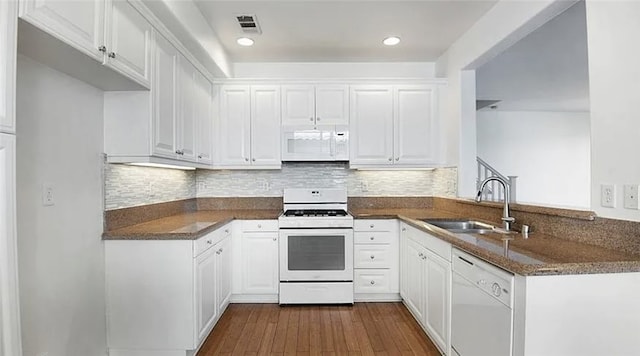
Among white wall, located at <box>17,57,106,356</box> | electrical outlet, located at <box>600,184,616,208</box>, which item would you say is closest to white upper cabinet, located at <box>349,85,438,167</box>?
electrical outlet, located at <box>600,184,616,208</box>

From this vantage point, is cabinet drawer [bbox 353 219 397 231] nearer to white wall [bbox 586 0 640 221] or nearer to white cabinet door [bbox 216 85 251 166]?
white cabinet door [bbox 216 85 251 166]

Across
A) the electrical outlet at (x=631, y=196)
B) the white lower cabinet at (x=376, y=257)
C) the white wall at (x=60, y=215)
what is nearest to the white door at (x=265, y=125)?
the white lower cabinet at (x=376, y=257)

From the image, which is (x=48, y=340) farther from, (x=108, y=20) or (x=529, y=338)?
(x=529, y=338)

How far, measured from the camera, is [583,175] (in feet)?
21.0

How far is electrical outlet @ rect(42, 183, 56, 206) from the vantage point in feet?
5.55

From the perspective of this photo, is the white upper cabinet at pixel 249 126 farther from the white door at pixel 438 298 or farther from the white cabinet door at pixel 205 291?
the white door at pixel 438 298

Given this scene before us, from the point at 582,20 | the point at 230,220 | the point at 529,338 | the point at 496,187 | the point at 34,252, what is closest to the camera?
the point at 529,338

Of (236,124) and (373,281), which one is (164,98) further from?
(373,281)

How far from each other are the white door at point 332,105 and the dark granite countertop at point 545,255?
1842 millimetres

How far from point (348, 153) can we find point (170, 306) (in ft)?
7.15

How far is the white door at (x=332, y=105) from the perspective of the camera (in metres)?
3.52

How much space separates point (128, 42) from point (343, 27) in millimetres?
1697

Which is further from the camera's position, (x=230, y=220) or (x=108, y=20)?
(x=230, y=220)

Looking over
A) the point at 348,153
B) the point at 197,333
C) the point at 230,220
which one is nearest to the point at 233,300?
the point at 230,220
